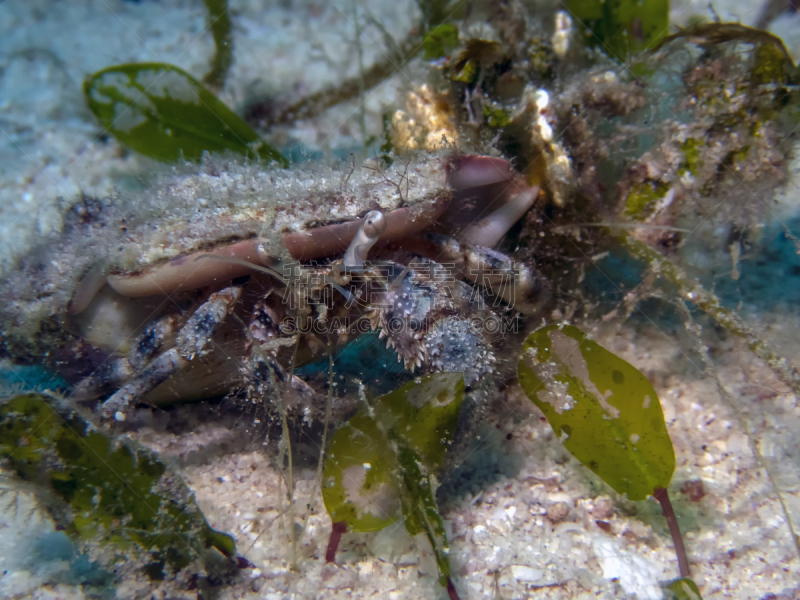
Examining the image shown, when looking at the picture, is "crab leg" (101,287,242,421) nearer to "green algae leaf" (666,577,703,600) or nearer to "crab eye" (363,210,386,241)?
"crab eye" (363,210,386,241)

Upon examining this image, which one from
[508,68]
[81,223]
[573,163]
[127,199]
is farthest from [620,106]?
[81,223]

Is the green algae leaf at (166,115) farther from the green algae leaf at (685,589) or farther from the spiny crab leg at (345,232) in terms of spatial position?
the green algae leaf at (685,589)

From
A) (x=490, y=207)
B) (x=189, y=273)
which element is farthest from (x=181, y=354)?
(x=490, y=207)

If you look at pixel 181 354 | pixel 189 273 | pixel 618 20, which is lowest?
pixel 181 354

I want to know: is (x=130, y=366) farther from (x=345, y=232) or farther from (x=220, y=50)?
(x=220, y=50)

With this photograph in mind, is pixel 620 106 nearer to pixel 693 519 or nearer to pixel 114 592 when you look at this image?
pixel 693 519

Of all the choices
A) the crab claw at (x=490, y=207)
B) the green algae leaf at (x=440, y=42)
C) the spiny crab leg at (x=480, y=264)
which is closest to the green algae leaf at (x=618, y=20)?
the green algae leaf at (x=440, y=42)

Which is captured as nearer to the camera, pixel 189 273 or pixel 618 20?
pixel 189 273
